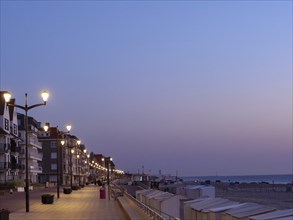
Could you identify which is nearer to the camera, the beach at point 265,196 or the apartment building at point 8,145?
the beach at point 265,196

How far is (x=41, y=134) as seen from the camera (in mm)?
155250

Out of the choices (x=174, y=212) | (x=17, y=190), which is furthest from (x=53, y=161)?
(x=174, y=212)

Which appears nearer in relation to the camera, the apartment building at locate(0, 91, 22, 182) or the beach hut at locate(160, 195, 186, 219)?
the beach hut at locate(160, 195, 186, 219)

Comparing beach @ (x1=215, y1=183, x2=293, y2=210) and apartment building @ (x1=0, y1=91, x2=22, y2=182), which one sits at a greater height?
apartment building @ (x1=0, y1=91, x2=22, y2=182)

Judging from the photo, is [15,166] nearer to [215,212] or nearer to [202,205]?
[202,205]

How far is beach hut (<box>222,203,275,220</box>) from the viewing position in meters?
12.6

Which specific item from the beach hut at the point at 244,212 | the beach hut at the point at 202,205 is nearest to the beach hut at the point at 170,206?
the beach hut at the point at 202,205

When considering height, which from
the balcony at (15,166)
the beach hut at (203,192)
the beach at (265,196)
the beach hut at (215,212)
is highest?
the balcony at (15,166)

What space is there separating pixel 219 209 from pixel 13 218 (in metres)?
18.2

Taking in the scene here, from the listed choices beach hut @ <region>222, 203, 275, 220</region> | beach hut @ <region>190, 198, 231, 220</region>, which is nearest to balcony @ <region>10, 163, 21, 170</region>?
beach hut @ <region>190, 198, 231, 220</region>

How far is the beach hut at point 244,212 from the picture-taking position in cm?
1259

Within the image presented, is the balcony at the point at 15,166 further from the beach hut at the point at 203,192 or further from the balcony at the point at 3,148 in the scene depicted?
the beach hut at the point at 203,192

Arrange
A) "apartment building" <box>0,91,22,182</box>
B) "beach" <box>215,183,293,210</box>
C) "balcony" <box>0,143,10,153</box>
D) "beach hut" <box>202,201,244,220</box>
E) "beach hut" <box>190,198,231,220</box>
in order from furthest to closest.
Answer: "apartment building" <box>0,91,22,182</box>
"balcony" <box>0,143,10,153</box>
"beach" <box>215,183,293,210</box>
"beach hut" <box>190,198,231,220</box>
"beach hut" <box>202,201,244,220</box>

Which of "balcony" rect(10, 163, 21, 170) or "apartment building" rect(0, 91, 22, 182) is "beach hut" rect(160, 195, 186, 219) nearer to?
"apartment building" rect(0, 91, 22, 182)
